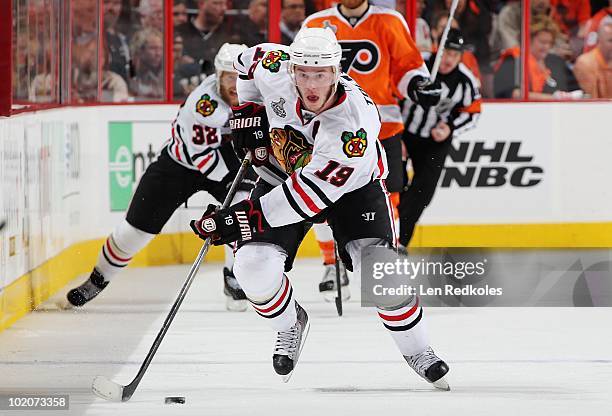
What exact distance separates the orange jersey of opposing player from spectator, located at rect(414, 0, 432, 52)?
147 cm

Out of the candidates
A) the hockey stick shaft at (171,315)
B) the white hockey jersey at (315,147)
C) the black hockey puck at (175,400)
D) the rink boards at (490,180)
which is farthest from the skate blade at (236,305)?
the black hockey puck at (175,400)

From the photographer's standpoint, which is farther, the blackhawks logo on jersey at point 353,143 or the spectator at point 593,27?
the spectator at point 593,27

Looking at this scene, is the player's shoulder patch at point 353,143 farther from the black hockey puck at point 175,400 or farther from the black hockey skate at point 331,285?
the black hockey skate at point 331,285

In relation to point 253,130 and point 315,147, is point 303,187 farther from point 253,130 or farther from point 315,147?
point 253,130

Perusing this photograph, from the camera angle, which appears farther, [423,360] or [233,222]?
[423,360]

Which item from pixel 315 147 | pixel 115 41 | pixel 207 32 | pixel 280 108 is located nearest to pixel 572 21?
pixel 207 32

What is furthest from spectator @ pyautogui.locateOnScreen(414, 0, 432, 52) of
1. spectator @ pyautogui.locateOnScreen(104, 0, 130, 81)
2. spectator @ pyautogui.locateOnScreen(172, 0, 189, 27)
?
spectator @ pyautogui.locateOnScreen(104, 0, 130, 81)

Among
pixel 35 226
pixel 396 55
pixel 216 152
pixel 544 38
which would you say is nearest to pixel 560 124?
pixel 544 38

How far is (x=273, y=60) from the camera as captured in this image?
409 centimetres

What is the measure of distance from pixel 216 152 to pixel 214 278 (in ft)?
4.25

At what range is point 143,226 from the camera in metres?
5.45

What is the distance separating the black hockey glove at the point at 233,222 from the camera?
3.78 m

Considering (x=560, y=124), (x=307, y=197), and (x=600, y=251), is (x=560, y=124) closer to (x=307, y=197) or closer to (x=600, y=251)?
(x=600, y=251)

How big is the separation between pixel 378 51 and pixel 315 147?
207 centimetres
